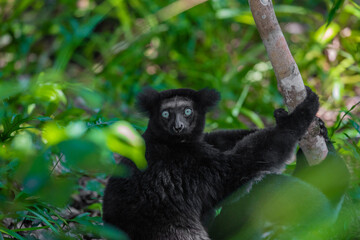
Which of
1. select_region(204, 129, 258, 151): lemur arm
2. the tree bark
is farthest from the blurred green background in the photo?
the tree bark

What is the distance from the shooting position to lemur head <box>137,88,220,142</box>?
3.34 m

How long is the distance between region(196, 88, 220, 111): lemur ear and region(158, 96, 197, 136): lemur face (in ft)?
0.42

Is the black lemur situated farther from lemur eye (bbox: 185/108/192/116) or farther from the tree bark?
the tree bark

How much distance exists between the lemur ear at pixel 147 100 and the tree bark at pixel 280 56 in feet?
3.66

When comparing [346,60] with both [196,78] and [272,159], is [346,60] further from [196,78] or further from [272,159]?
[272,159]

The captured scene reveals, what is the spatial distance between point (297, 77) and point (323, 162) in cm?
67

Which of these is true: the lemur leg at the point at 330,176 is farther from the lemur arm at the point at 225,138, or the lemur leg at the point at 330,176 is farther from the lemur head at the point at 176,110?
the lemur head at the point at 176,110

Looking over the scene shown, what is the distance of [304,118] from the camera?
2.95m

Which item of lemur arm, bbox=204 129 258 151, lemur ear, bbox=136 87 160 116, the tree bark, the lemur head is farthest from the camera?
lemur arm, bbox=204 129 258 151

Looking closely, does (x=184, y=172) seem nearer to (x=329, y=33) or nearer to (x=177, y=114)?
(x=177, y=114)

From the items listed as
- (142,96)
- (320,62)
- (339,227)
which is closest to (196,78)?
(320,62)

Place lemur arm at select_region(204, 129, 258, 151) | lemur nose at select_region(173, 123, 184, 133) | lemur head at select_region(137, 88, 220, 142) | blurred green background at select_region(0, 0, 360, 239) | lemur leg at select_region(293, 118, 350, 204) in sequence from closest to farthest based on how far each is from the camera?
1. lemur leg at select_region(293, 118, 350, 204)
2. lemur nose at select_region(173, 123, 184, 133)
3. lemur head at select_region(137, 88, 220, 142)
4. lemur arm at select_region(204, 129, 258, 151)
5. blurred green background at select_region(0, 0, 360, 239)

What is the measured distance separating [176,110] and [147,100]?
1.05 ft

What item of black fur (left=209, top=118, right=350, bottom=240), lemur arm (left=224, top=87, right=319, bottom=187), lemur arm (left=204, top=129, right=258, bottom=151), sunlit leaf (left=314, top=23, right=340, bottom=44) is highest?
sunlit leaf (left=314, top=23, right=340, bottom=44)
